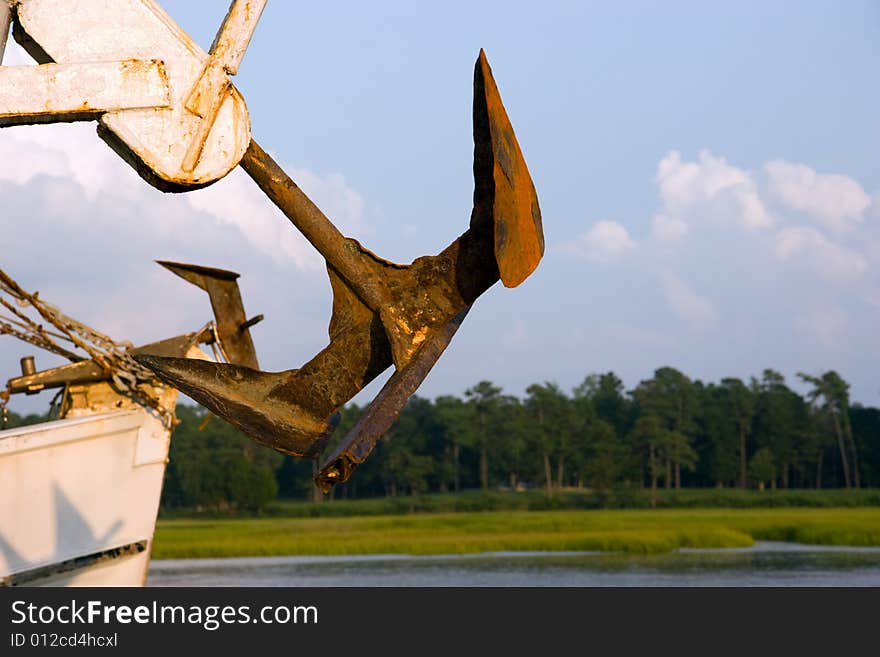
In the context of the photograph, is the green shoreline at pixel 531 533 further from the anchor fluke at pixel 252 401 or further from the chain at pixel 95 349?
the anchor fluke at pixel 252 401

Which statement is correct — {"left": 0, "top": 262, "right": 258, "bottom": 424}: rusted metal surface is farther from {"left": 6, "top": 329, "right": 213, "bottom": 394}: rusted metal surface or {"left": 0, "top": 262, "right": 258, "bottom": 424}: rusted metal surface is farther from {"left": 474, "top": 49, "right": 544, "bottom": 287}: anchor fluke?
{"left": 474, "top": 49, "right": 544, "bottom": 287}: anchor fluke

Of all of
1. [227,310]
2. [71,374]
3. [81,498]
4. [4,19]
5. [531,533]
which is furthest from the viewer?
[531,533]

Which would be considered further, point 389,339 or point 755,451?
point 755,451

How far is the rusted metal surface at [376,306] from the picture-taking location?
2.38 metres

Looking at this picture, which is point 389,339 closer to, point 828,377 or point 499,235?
point 499,235

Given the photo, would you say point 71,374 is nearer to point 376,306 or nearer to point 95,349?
point 95,349

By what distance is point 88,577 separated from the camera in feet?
29.8

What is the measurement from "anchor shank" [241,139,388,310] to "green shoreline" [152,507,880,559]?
31817 mm

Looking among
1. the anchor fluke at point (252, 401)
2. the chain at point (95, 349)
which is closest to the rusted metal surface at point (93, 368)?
the chain at point (95, 349)

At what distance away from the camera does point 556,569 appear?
28.9m

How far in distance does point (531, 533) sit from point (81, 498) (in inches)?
1215

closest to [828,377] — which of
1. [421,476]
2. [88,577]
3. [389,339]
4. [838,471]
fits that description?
[838,471]

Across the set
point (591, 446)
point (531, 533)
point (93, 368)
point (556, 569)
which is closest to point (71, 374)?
point (93, 368)
